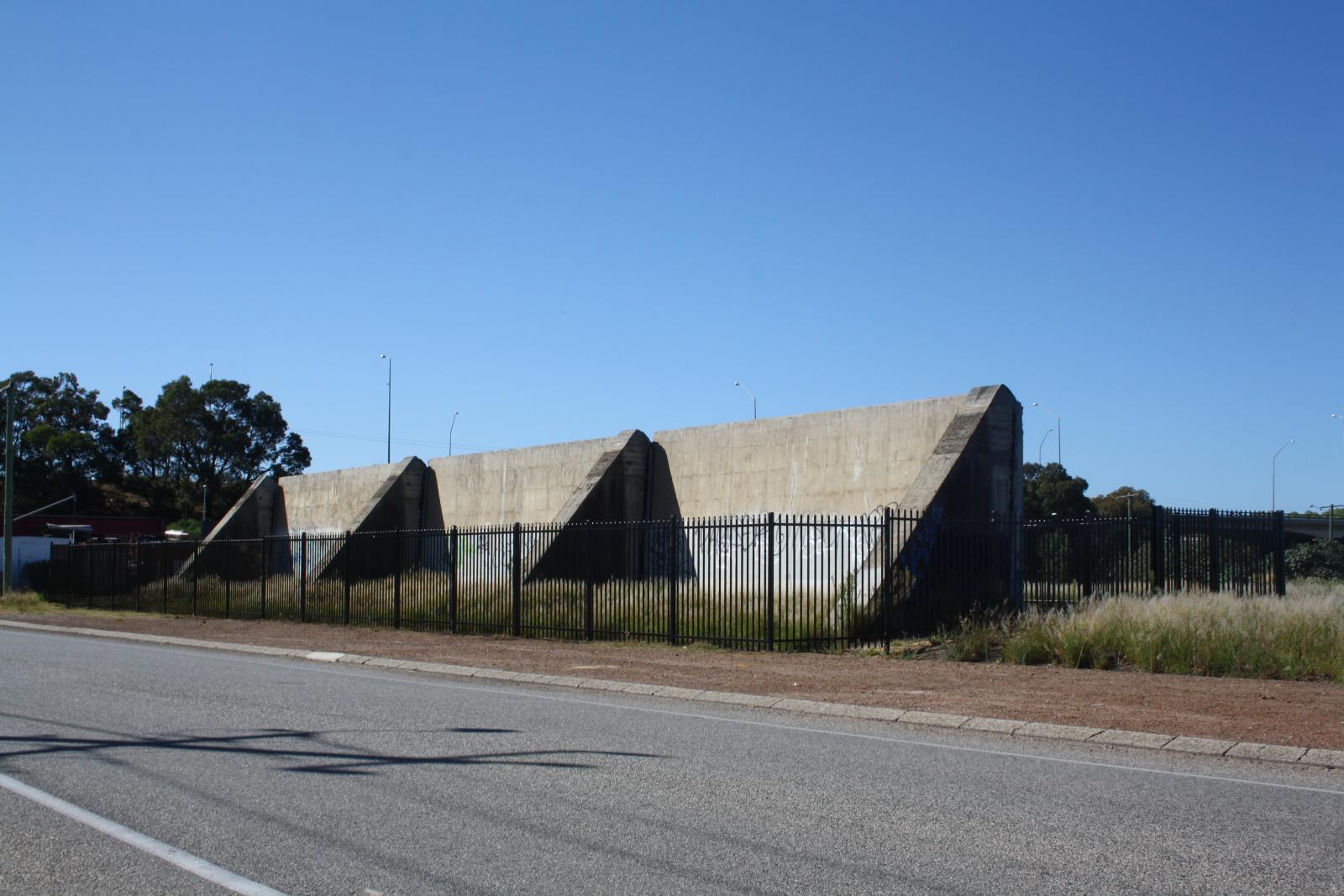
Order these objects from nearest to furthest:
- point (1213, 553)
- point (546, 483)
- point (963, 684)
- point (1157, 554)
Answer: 1. point (963, 684)
2. point (1157, 554)
3. point (1213, 553)
4. point (546, 483)

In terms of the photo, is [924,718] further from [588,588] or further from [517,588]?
[517,588]

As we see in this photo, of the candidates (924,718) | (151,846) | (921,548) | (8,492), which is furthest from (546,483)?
(151,846)

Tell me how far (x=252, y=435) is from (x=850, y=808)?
77733mm

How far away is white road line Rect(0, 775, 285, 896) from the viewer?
520cm

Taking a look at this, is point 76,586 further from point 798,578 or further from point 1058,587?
point 1058,587

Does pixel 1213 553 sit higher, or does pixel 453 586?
pixel 1213 553

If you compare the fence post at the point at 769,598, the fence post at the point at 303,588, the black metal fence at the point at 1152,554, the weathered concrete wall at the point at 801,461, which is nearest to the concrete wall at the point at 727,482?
the weathered concrete wall at the point at 801,461

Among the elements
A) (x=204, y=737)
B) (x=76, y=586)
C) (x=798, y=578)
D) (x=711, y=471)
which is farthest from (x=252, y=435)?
(x=204, y=737)

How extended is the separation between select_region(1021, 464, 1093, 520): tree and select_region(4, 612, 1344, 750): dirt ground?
5060 centimetres

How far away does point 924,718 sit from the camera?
10781mm

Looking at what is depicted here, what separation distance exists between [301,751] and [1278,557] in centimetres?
1625

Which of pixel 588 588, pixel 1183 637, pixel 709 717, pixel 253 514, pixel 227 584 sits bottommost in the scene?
pixel 709 717

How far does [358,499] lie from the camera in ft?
120

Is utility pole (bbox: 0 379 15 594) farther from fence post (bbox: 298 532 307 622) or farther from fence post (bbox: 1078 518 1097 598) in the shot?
fence post (bbox: 1078 518 1097 598)
